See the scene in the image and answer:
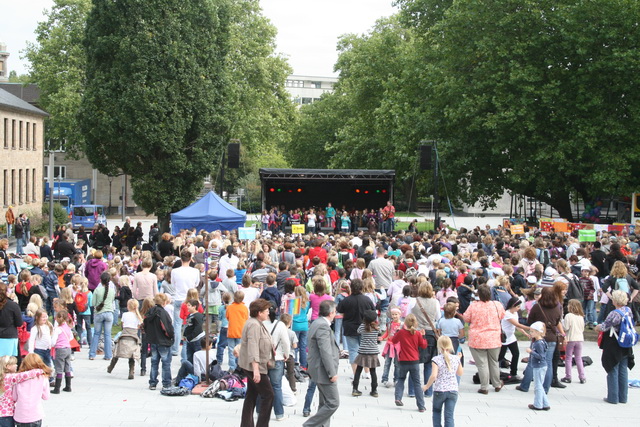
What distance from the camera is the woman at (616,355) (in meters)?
10.2

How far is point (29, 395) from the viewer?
7.79 meters

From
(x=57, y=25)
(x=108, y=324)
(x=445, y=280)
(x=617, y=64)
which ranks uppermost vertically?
(x=57, y=25)

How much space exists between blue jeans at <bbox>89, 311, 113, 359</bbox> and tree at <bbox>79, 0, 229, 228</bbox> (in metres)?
20.0

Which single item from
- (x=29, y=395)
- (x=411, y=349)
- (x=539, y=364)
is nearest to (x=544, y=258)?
(x=539, y=364)

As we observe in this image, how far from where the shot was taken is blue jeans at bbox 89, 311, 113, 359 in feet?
40.3

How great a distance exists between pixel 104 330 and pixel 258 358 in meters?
5.22


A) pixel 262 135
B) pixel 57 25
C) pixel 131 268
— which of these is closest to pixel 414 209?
pixel 262 135

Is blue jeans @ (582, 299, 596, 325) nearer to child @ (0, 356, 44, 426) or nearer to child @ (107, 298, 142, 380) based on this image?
child @ (107, 298, 142, 380)

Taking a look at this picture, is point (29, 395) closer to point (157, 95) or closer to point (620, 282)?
point (620, 282)

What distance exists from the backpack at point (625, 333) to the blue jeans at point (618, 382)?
0.93 ft

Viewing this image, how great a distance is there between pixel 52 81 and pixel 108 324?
38.7 m

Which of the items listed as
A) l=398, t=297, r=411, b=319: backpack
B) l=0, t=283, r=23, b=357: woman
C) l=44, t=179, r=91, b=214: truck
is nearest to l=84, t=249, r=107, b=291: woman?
l=0, t=283, r=23, b=357: woman

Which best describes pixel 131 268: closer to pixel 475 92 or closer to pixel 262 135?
pixel 475 92

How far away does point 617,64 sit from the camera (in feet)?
91.0
